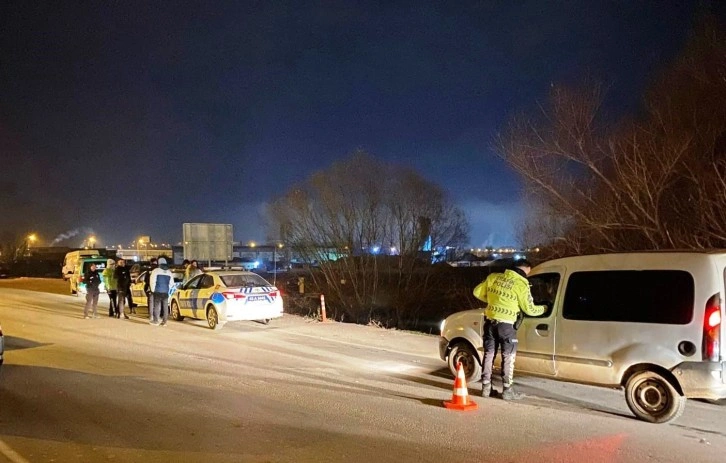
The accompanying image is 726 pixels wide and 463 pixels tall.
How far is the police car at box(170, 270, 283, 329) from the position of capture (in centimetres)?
1523

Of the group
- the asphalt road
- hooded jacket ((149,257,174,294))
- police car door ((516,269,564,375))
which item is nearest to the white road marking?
the asphalt road

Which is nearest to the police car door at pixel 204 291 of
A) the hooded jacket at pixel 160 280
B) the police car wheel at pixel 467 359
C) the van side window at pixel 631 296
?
the hooded jacket at pixel 160 280

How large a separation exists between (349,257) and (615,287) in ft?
80.2

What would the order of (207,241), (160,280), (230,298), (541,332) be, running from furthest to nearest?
(207,241), (160,280), (230,298), (541,332)

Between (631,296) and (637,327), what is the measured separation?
14.7 inches

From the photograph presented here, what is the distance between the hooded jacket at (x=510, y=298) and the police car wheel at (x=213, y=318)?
9235mm

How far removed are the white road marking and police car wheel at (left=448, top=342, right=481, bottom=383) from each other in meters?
5.63

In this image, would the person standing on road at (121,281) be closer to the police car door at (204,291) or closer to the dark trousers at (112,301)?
the dark trousers at (112,301)

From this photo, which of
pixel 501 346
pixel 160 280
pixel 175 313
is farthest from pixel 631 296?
pixel 175 313

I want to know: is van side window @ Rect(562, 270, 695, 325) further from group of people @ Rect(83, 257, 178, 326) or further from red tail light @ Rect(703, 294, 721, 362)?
group of people @ Rect(83, 257, 178, 326)

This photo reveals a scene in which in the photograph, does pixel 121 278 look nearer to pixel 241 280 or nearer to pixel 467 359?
pixel 241 280

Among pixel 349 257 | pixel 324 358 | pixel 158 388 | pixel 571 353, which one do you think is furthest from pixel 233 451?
pixel 349 257

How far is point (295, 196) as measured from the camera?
3145 cm

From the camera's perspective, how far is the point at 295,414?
24.0 ft
